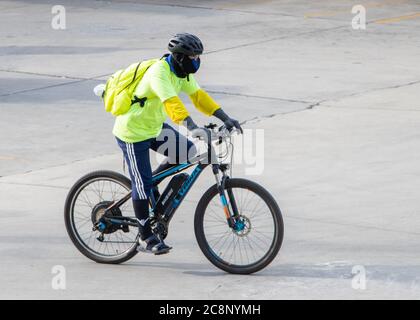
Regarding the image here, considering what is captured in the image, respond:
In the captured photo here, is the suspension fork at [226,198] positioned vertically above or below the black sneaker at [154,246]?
above

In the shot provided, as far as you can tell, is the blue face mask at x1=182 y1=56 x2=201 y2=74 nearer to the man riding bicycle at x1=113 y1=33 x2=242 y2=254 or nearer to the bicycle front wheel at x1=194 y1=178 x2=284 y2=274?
the man riding bicycle at x1=113 y1=33 x2=242 y2=254

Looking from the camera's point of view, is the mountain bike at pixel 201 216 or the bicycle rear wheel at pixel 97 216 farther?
the bicycle rear wheel at pixel 97 216

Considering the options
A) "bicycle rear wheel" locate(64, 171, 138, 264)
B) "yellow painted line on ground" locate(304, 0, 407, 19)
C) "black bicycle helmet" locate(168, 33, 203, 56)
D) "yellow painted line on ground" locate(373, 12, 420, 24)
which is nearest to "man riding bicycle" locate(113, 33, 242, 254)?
"black bicycle helmet" locate(168, 33, 203, 56)

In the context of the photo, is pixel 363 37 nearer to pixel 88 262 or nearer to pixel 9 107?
pixel 9 107

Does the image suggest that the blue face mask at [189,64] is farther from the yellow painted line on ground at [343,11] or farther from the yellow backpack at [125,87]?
the yellow painted line on ground at [343,11]

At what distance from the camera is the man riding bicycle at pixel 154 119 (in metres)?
8.27

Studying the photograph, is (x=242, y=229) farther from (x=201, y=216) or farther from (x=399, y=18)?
(x=399, y=18)

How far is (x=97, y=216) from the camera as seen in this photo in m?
8.88

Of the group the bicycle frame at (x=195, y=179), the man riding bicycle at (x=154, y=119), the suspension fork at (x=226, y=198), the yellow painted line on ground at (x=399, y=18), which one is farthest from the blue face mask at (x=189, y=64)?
the yellow painted line on ground at (x=399, y=18)

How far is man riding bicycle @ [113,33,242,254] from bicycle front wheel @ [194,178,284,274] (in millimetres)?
324

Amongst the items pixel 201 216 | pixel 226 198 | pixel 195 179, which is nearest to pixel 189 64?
pixel 195 179

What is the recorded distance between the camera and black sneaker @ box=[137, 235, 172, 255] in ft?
28.0

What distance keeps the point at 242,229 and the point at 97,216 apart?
1170 millimetres
